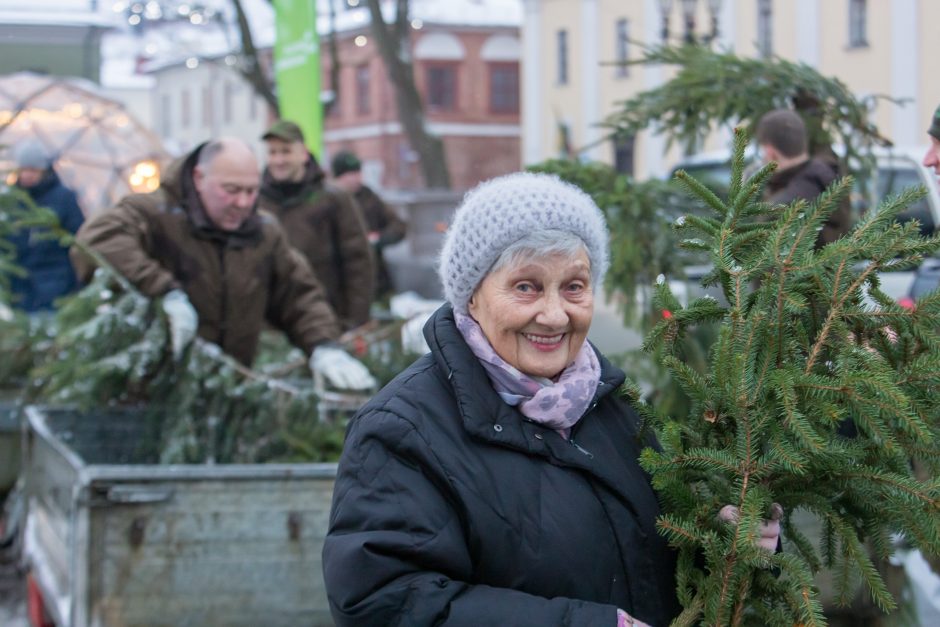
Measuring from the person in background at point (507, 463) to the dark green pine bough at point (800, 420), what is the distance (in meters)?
0.08

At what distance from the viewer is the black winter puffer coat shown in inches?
101

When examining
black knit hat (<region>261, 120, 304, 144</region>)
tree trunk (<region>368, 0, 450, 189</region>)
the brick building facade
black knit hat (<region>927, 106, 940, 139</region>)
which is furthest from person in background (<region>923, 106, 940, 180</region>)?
the brick building facade

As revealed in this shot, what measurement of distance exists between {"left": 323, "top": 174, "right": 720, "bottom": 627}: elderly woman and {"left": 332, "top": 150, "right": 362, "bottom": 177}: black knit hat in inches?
335

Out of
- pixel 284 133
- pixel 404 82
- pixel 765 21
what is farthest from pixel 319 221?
pixel 765 21

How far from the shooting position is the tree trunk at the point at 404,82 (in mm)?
26172

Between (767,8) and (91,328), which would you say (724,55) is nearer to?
(91,328)

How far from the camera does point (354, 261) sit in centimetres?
884

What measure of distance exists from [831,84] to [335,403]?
8.36 ft

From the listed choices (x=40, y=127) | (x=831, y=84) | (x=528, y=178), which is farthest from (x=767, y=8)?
(x=528, y=178)

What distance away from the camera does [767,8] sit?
32.6 m

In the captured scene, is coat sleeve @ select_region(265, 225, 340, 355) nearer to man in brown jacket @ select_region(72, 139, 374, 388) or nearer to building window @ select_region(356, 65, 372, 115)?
man in brown jacket @ select_region(72, 139, 374, 388)

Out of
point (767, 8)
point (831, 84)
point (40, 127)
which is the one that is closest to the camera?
point (831, 84)

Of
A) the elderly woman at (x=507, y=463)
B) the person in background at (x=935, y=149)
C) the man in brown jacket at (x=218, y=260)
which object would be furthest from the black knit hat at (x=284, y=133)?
the elderly woman at (x=507, y=463)

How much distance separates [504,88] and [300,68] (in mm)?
45431
